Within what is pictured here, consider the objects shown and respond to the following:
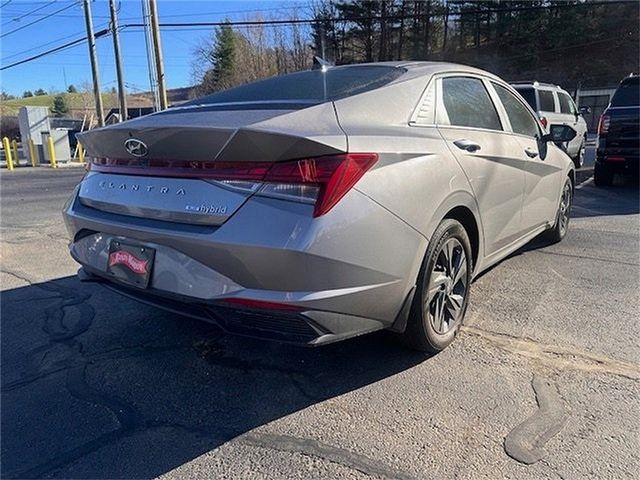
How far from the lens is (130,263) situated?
8.18 feet

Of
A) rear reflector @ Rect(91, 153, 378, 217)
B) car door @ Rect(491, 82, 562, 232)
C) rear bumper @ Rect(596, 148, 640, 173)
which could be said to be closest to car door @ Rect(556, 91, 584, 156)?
rear bumper @ Rect(596, 148, 640, 173)

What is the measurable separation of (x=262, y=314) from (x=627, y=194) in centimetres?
869

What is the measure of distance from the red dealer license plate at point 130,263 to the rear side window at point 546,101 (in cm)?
1052

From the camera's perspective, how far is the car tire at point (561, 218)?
5.12m

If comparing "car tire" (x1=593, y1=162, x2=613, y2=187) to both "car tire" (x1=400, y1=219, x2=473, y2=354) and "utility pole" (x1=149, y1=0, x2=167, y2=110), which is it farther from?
"utility pole" (x1=149, y1=0, x2=167, y2=110)

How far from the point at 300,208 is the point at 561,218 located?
163 inches

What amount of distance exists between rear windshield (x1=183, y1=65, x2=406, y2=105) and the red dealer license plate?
3.40ft

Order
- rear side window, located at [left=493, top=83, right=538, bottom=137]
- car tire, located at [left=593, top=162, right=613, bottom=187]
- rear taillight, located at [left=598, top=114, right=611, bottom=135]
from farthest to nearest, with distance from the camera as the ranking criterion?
car tire, located at [left=593, top=162, right=613, bottom=187]
rear taillight, located at [left=598, top=114, right=611, bottom=135]
rear side window, located at [left=493, top=83, right=538, bottom=137]

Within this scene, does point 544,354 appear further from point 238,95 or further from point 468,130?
point 238,95

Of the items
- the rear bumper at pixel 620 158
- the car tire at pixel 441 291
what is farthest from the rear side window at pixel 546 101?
the car tire at pixel 441 291

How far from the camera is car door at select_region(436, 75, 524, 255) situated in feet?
10.1

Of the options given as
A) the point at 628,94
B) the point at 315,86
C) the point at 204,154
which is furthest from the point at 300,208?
the point at 628,94

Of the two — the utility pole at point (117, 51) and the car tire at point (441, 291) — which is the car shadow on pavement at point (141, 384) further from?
the utility pole at point (117, 51)

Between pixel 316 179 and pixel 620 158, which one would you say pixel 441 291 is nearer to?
pixel 316 179
